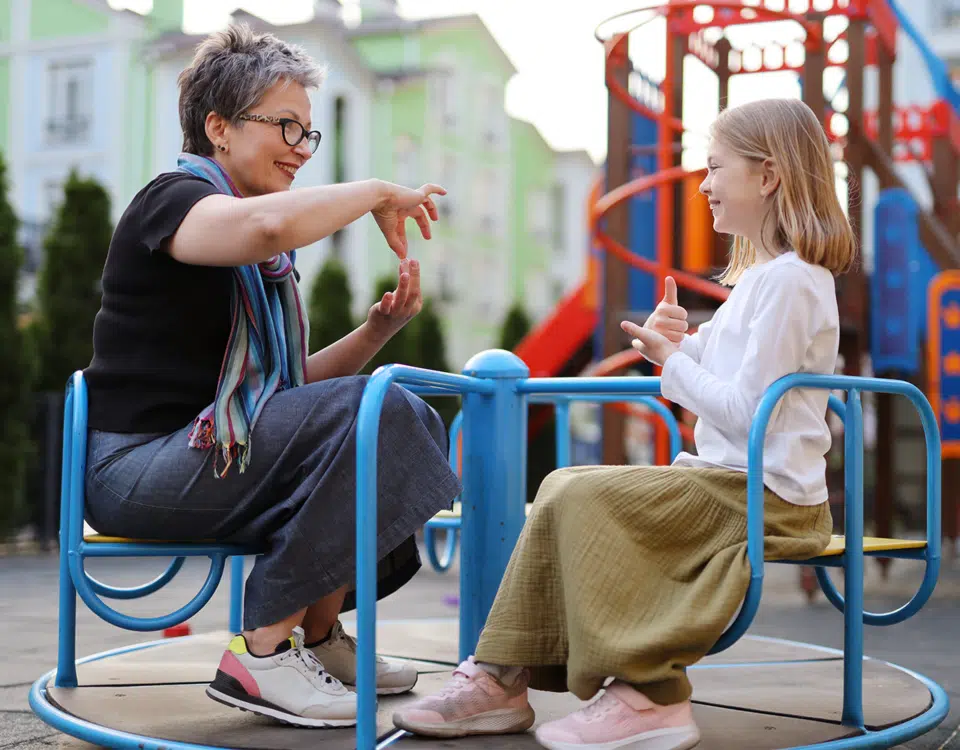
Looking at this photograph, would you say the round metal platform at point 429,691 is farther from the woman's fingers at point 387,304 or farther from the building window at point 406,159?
the building window at point 406,159

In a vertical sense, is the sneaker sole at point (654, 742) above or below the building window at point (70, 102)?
below

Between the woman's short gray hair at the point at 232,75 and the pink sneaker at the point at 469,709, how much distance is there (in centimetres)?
116

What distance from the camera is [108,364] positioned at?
242 centimetres

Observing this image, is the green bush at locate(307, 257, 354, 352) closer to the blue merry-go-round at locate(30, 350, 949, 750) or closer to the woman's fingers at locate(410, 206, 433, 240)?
the blue merry-go-round at locate(30, 350, 949, 750)

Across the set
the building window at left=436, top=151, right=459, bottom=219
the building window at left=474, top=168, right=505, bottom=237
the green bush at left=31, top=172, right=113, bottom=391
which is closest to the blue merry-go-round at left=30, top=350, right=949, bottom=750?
the green bush at left=31, top=172, right=113, bottom=391

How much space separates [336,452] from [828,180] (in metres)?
1.02

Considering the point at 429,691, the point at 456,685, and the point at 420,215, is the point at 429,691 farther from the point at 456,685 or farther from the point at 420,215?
the point at 420,215

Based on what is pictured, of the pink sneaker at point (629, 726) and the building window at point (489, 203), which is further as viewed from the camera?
the building window at point (489, 203)

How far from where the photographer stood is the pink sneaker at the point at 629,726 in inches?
80.8

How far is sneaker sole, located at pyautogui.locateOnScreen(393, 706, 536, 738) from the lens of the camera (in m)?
2.21


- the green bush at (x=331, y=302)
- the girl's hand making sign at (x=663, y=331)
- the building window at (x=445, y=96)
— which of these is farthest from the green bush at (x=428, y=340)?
the building window at (x=445, y=96)

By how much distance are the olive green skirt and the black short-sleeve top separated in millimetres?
691

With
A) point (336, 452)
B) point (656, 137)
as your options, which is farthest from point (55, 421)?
point (336, 452)

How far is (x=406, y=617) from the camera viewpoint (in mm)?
5129
